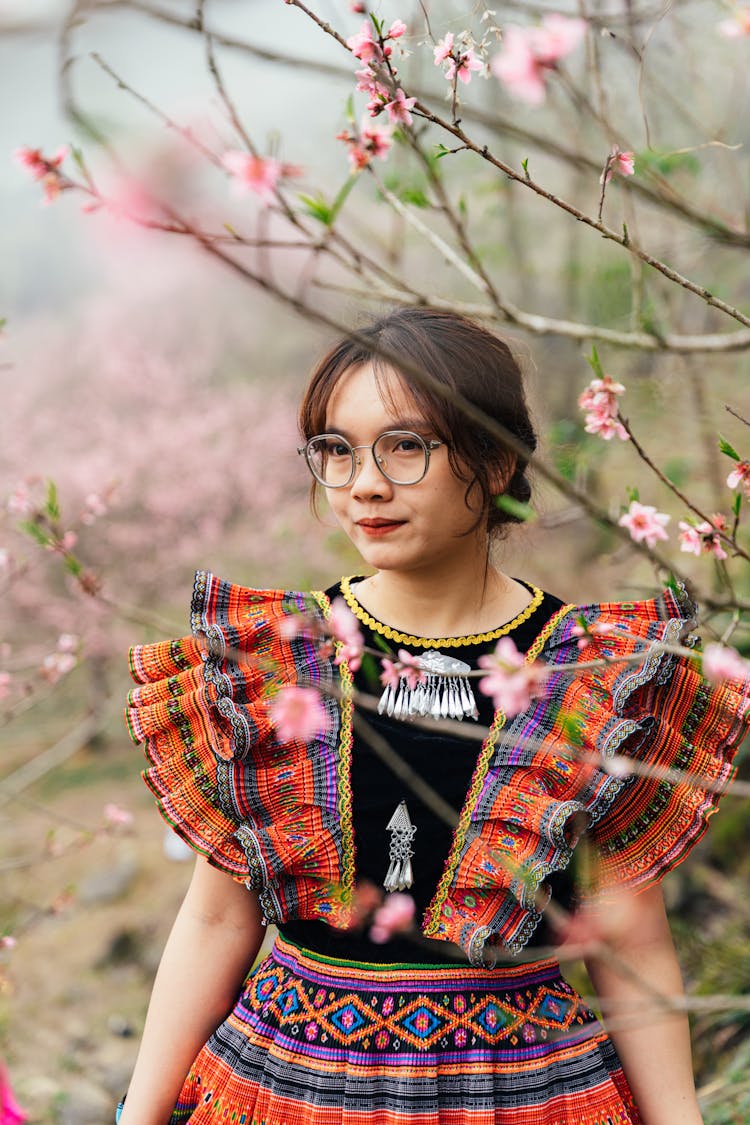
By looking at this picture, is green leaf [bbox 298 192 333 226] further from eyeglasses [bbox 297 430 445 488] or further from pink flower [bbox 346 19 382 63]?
eyeglasses [bbox 297 430 445 488]

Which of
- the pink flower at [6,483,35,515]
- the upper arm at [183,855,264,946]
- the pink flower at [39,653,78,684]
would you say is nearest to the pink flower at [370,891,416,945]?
the upper arm at [183,855,264,946]

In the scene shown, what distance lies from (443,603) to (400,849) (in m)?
0.37

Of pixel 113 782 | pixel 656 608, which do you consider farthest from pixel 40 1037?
pixel 656 608

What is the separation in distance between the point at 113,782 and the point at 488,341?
5.65 meters

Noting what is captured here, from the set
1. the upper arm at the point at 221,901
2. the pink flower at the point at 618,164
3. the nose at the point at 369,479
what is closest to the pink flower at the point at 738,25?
the pink flower at the point at 618,164

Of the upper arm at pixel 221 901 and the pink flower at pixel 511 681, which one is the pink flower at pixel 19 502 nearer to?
A: the upper arm at pixel 221 901

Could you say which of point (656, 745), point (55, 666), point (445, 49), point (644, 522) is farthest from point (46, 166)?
point (55, 666)

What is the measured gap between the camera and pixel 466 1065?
1.36 meters

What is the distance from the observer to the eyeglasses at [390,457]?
4.68 ft

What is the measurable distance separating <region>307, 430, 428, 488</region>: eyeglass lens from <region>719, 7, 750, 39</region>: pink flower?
69cm

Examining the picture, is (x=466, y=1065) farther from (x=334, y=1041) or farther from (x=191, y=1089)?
(x=191, y=1089)

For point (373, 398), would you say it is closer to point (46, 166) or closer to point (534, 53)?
point (46, 166)

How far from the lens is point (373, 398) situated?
1.45m

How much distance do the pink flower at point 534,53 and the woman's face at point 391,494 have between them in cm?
63
